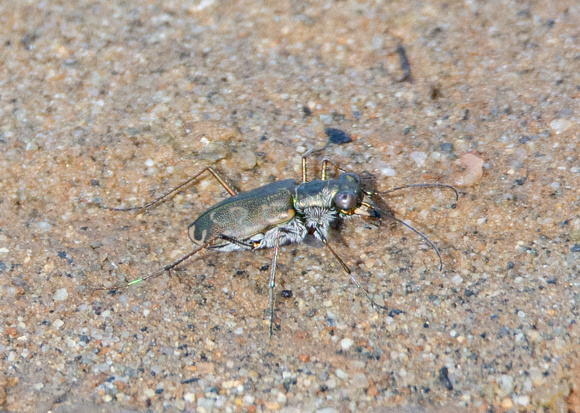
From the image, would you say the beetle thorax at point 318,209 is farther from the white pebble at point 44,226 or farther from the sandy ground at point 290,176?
the white pebble at point 44,226

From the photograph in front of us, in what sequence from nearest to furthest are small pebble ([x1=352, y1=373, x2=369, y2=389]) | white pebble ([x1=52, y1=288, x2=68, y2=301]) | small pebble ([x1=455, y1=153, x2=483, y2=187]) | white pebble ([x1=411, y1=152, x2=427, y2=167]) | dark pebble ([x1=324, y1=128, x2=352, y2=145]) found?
1. small pebble ([x1=352, y1=373, x2=369, y2=389])
2. white pebble ([x1=52, y1=288, x2=68, y2=301])
3. small pebble ([x1=455, y1=153, x2=483, y2=187])
4. white pebble ([x1=411, y1=152, x2=427, y2=167])
5. dark pebble ([x1=324, y1=128, x2=352, y2=145])

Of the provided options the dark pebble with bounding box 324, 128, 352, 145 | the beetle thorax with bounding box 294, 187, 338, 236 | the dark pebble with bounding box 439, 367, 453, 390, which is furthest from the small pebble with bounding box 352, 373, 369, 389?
the dark pebble with bounding box 324, 128, 352, 145

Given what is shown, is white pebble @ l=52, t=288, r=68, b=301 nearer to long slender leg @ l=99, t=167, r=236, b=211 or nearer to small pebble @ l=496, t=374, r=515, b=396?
long slender leg @ l=99, t=167, r=236, b=211

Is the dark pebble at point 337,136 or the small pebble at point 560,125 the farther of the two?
the dark pebble at point 337,136

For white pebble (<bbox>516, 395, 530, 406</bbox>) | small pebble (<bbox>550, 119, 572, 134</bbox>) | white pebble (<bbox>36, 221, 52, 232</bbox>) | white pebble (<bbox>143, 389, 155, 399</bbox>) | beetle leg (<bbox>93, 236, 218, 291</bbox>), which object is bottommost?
white pebble (<bbox>516, 395, 530, 406</bbox>)

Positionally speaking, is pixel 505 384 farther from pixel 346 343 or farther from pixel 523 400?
pixel 346 343

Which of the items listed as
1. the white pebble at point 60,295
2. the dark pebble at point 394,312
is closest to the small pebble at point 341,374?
the dark pebble at point 394,312

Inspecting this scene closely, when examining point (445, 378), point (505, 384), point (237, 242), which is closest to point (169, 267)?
point (237, 242)
